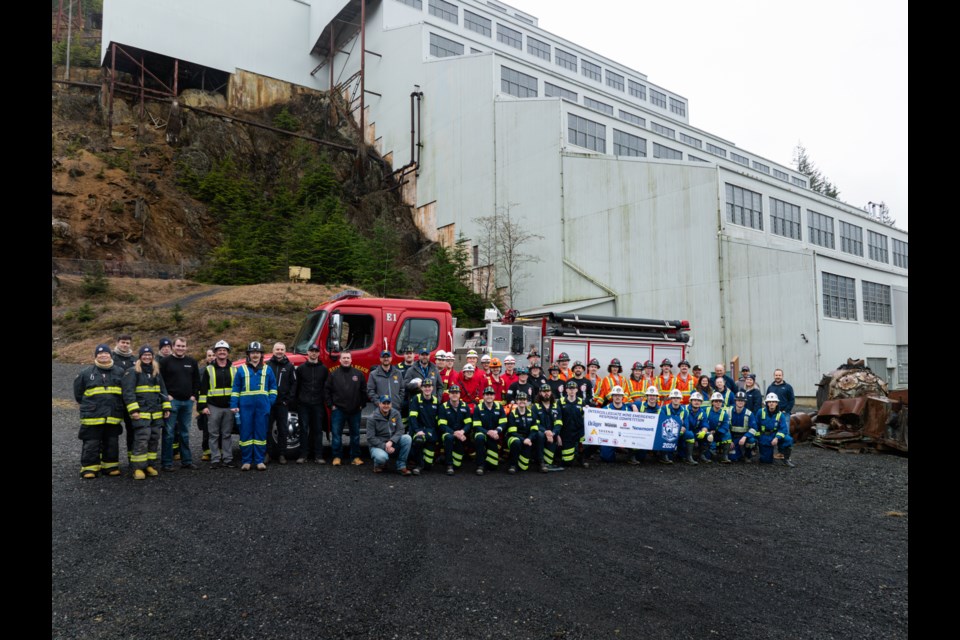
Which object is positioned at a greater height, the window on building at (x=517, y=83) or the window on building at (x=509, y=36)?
the window on building at (x=509, y=36)

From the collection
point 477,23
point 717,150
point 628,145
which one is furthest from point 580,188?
point 717,150

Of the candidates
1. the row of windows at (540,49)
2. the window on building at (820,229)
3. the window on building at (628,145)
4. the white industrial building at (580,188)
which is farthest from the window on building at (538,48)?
the window on building at (820,229)

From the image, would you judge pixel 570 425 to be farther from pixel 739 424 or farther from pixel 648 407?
pixel 739 424

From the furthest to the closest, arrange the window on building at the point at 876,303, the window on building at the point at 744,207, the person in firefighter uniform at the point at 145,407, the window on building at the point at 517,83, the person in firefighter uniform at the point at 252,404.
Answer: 1. the window on building at the point at 517,83
2. the window on building at the point at 876,303
3. the window on building at the point at 744,207
4. the person in firefighter uniform at the point at 252,404
5. the person in firefighter uniform at the point at 145,407

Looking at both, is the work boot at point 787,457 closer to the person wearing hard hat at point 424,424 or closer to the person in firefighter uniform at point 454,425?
the person in firefighter uniform at point 454,425

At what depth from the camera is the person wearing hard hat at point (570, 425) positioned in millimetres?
9938

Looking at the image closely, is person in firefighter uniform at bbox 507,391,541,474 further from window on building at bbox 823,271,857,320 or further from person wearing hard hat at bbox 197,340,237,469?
window on building at bbox 823,271,857,320

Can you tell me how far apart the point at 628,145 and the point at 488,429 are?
92.3 feet

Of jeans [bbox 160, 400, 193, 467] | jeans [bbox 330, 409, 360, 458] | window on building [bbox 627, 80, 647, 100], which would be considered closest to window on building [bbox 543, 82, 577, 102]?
window on building [bbox 627, 80, 647, 100]

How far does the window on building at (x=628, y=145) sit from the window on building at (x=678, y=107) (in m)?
33.0

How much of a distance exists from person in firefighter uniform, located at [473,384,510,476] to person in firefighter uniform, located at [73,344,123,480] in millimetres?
5373

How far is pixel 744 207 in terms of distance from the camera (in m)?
25.1
